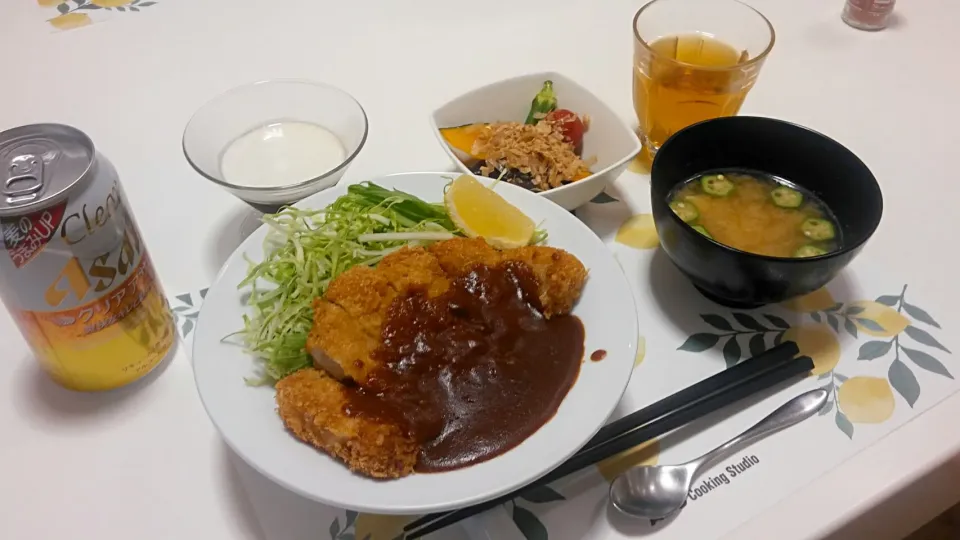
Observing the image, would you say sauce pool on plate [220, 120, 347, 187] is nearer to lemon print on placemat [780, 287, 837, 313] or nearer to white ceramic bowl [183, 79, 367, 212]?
white ceramic bowl [183, 79, 367, 212]

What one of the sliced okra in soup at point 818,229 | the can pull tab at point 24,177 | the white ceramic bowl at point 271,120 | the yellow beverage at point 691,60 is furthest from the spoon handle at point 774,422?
the can pull tab at point 24,177

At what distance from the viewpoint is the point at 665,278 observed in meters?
1.30

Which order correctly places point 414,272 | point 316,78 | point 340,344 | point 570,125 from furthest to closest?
1. point 316,78
2. point 570,125
3. point 414,272
4. point 340,344

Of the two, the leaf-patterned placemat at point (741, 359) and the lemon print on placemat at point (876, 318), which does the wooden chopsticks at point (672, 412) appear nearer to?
the leaf-patterned placemat at point (741, 359)

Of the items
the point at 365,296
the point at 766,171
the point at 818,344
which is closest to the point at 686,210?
the point at 766,171

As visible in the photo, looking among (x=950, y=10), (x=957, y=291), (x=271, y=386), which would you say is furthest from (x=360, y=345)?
(x=950, y=10)

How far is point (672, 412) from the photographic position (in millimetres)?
1042

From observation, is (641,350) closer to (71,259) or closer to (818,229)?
(818,229)

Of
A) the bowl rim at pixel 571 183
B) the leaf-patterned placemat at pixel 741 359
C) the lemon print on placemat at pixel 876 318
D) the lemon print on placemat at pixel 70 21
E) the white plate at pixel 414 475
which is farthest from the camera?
the lemon print on placemat at pixel 70 21

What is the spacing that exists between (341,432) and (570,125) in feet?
2.78

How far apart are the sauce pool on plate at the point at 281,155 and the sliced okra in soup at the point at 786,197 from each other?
84 centimetres

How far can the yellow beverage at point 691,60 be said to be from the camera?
4.69 feet

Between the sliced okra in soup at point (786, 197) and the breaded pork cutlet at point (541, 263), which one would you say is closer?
the breaded pork cutlet at point (541, 263)

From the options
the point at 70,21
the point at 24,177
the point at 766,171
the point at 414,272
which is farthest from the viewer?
the point at 70,21
